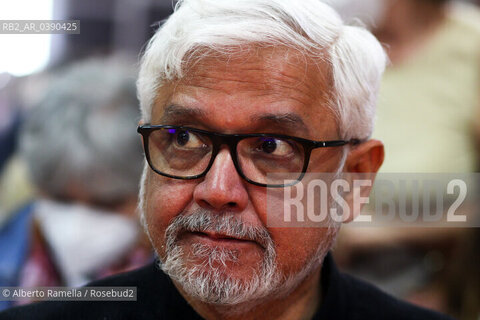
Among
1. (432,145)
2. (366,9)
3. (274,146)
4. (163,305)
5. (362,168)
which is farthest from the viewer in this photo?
(366,9)

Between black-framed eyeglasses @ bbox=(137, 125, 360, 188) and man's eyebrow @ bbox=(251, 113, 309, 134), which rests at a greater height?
man's eyebrow @ bbox=(251, 113, 309, 134)

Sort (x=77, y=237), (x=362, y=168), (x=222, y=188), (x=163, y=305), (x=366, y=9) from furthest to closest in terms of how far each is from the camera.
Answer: (x=366, y=9), (x=77, y=237), (x=362, y=168), (x=163, y=305), (x=222, y=188)

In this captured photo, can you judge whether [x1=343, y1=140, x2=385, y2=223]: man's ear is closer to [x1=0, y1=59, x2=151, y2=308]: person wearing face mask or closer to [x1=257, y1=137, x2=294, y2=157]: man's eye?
[x1=257, y1=137, x2=294, y2=157]: man's eye

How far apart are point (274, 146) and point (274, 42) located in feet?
1.00

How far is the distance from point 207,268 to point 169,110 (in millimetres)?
480

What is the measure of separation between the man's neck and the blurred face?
0.11 meters

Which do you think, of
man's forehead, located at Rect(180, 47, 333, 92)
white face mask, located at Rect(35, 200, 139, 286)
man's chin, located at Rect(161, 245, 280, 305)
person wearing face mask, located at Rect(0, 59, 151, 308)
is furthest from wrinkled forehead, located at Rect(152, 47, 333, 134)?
white face mask, located at Rect(35, 200, 139, 286)

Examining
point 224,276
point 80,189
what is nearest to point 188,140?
point 224,276

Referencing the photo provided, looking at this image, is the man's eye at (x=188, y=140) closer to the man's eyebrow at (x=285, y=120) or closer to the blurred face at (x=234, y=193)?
the blurred face at (x=234, y=193)

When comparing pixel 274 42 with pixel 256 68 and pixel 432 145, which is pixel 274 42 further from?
pixel 432 145

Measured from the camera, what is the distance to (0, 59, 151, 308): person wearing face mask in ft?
8.54

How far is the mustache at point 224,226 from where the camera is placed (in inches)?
58.1

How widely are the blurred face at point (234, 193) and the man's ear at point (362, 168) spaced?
20 cm

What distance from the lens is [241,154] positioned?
154cm
